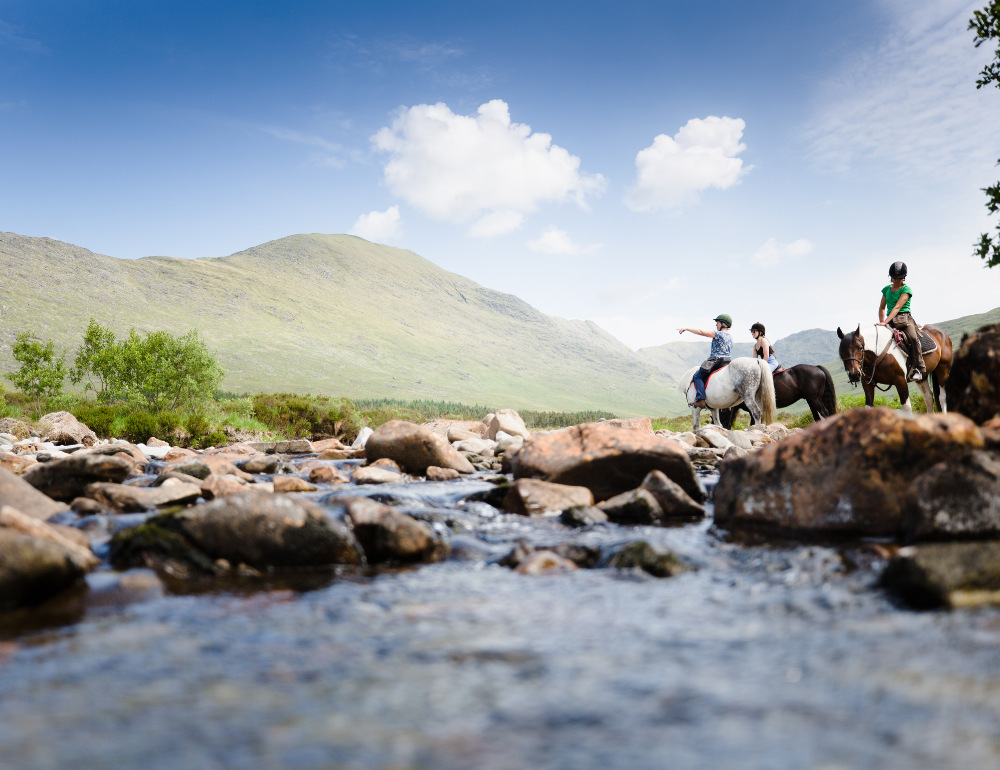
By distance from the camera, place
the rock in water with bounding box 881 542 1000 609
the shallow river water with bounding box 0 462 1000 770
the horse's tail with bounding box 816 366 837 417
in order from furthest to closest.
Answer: the horse's tail with bounding box 816 366 837 417 < the rock in water with bounding box 881 542 1000 609 < the shallow river water with bounding box 0 462 1000 770

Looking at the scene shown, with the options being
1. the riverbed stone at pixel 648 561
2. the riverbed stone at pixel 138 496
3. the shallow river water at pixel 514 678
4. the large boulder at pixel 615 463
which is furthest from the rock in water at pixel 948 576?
the riverbed stone at pixel 138 496

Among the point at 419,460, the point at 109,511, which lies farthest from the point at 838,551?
the point at 419,460

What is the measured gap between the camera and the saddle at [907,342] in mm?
16359

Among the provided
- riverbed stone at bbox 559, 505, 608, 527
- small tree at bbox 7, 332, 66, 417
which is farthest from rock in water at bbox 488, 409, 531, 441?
small tree at bbox 7, 332, 66, 417

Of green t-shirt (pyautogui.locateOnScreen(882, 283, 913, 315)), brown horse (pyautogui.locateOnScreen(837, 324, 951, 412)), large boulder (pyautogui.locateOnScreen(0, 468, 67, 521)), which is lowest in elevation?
large boulder (pyautogui.locateOnScreen(0, 468, 67, 521))

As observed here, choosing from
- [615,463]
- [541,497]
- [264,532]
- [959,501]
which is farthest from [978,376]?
[264,532]

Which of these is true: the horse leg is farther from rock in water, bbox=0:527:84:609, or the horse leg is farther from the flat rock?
rock in water, bbox=0:527:84:609

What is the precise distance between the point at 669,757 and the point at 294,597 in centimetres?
354

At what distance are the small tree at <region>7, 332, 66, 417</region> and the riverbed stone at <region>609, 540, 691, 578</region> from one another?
45.4 metres

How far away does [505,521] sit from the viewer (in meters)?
8.19

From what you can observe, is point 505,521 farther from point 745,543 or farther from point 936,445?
point 936,445

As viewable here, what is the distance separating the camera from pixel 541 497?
29.0 feet

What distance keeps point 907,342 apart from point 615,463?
12039 mm

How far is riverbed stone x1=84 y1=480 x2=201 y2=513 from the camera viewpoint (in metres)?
7.90
